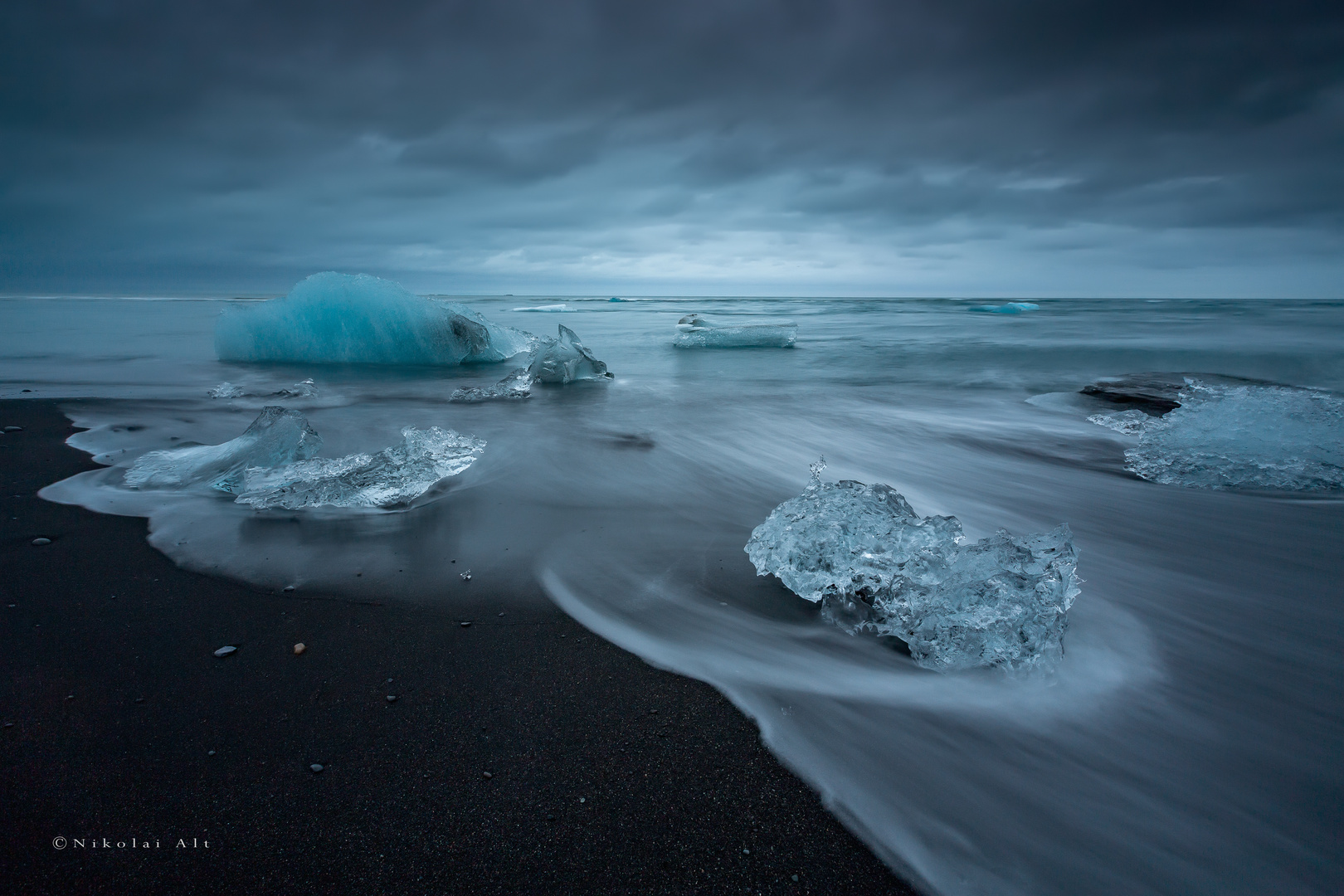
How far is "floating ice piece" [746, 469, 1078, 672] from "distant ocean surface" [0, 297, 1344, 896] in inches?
3.8

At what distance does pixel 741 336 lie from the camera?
42.5 ft

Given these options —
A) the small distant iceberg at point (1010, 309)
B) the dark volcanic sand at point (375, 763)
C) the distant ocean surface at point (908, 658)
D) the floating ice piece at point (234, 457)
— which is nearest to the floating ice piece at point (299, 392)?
the distant ocean surface at point (908, 658)

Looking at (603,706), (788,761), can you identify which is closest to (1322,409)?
(788,761)

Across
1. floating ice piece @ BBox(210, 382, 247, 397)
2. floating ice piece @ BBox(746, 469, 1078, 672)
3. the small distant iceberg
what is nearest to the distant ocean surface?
floating ice piece @ BBox(746, 469, 1078, 672)

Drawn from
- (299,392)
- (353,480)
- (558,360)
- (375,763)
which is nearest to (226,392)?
(299,392)

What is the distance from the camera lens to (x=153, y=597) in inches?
86.5

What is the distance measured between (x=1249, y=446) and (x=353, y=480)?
584 centimetres

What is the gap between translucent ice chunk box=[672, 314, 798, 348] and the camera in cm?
1295

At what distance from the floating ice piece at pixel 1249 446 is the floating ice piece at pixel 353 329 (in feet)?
28.2

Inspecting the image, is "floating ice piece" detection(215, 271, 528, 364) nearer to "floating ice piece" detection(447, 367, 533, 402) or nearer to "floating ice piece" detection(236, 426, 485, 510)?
"floating ice piece" detection(447, 367, 533, 402)

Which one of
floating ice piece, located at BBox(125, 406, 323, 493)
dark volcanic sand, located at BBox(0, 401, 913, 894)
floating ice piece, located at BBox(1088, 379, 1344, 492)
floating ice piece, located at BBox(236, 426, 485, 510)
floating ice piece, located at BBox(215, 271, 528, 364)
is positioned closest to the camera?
dark volcanic sand, located at BBox(0, 401, 913, 894)

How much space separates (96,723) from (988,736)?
→ 7.94ft

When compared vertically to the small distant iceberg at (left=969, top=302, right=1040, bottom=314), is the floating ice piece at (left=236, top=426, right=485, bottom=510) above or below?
below

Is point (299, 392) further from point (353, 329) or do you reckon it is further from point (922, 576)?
point (922, 576)
